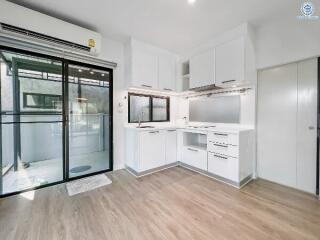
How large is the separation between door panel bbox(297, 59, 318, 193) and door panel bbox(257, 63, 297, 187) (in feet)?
0.19

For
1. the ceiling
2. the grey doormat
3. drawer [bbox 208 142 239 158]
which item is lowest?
the grey doormat

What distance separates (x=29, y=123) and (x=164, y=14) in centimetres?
271

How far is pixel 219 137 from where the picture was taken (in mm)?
2592

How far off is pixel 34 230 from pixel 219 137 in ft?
8.76

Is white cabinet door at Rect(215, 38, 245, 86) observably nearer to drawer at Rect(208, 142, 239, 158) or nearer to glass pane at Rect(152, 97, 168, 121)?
drawer at Rect(208, 142, 239, 158)

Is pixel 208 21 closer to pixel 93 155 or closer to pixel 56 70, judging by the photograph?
pixel 56 70

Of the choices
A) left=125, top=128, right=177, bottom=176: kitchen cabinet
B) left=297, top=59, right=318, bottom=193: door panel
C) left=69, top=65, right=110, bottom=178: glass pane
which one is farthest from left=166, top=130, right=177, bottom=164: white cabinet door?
left=297, top=59, right=318, bottom=193: door panel

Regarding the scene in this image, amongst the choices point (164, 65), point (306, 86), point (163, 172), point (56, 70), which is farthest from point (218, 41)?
point (56, 70)

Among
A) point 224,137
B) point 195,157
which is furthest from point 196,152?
point 224,137

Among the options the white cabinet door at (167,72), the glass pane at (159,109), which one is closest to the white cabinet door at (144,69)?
the white cabinet door at (167,72)

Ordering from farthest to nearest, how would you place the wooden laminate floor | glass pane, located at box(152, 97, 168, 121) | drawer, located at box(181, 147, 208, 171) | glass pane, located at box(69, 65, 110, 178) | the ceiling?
glass pane, located at box(152, 97, 168, 121), drawer, located at box(181, 147, 208, 171), glass pane, located at box(69, 65, 110, 178), the ceiling, the wooden laminate floor

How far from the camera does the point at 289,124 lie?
2.40 m

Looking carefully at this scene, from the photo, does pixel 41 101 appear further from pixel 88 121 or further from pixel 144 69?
pixel 144 69

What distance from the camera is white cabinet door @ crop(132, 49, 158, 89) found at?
296cm
